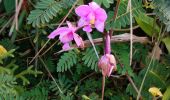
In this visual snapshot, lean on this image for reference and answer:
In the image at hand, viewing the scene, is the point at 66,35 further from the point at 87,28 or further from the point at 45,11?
the point at 45,11

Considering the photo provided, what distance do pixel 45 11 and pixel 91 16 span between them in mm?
300

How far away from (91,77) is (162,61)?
27 centimetres

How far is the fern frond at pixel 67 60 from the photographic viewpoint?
1.32 metres

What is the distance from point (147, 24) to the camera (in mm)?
1372

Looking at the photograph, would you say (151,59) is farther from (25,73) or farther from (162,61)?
(25,73)

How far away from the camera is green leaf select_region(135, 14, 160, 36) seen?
4.47ft

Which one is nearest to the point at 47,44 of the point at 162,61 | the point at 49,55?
the point at 49,55

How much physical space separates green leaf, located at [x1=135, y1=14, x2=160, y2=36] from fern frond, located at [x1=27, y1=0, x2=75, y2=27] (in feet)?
0.80

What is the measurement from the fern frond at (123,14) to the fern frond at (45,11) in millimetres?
148

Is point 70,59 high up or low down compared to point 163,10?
down

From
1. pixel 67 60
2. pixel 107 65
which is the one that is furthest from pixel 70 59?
pixel 107 65

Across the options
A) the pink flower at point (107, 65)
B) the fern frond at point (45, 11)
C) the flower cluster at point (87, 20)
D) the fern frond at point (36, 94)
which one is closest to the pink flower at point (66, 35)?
the flower cluster at point (87, 20)

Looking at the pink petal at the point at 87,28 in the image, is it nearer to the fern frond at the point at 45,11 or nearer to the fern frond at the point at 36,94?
the fern frond at the point at 45,11

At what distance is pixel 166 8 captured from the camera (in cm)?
128
